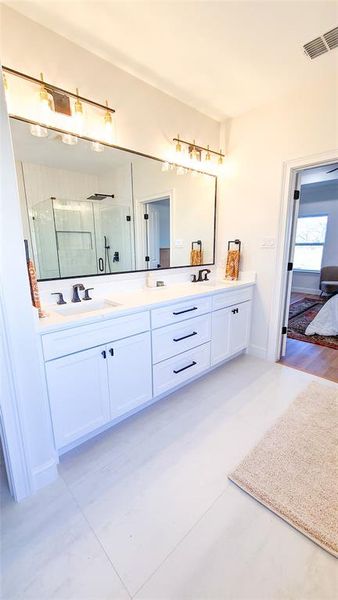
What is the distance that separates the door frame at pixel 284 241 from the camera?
7.51 feet

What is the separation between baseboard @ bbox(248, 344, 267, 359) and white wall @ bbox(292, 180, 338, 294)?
4311mm

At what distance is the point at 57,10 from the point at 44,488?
276 centimetres

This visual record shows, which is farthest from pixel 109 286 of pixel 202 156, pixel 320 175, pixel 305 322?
pixel 320 175

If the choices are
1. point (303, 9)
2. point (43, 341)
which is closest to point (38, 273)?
point (43, 341)

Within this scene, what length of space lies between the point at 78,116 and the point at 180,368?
2.04 m

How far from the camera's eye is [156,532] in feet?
3.83

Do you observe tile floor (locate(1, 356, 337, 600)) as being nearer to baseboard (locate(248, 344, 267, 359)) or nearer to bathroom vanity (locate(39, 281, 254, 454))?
bathroom vanity (locate(39, 281, 254, 454))

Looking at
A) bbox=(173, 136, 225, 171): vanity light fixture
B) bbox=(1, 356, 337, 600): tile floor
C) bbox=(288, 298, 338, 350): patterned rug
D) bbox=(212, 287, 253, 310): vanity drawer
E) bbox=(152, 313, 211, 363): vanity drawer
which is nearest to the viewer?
bbox=(1, 356, 337, 600): tile floor

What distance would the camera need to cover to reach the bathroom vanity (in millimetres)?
1455

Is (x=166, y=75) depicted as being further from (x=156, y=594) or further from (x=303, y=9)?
(x=156, y=594)

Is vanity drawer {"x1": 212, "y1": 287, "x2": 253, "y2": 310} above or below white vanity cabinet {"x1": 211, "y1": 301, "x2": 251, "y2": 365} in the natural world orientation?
above

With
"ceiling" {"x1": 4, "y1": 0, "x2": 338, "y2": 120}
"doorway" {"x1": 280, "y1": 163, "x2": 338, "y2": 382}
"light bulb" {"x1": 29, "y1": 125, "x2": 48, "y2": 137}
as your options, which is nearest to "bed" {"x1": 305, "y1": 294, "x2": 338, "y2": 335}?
"doorway" {"x1": 280, "y1": 163, "x2": 338, "y2": 382}

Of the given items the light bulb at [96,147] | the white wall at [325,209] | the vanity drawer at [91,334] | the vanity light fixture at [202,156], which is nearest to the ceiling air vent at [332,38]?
the vanity light fixture at [202,156]

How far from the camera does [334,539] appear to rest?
112 centimetres
